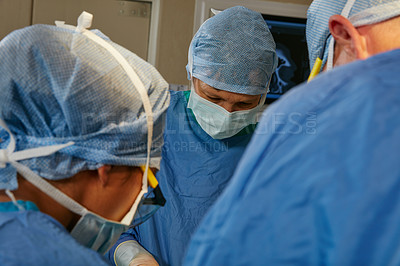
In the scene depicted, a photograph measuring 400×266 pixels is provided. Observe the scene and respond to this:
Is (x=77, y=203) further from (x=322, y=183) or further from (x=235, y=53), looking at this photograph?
(x=235, y=53)

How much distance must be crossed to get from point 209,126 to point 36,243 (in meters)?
1.15

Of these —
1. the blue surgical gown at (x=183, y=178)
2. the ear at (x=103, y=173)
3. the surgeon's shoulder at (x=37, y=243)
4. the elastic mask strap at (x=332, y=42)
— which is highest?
the elastic mask strap at (x=332, y=42)

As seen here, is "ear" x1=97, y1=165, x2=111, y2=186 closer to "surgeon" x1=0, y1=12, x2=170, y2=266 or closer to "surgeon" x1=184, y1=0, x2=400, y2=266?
"surgeon" x1=0, y1=12, x2=170, y2=266

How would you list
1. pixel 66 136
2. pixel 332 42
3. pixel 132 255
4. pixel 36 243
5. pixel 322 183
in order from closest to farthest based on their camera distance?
pixel 322 183 < pixel 36 243 < pixel 66 136 < pixel 332 42 < pixel 132 255

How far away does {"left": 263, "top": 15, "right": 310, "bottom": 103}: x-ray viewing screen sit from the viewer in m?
3.28

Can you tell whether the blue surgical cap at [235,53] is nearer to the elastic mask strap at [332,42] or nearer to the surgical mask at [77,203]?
the elastic mask strap at [332,42]

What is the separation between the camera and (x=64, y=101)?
2.75 ft

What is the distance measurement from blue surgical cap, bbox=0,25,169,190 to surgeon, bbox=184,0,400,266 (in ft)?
1.11

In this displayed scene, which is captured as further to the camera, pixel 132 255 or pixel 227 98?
pixel 227 98

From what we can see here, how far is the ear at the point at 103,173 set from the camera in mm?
918

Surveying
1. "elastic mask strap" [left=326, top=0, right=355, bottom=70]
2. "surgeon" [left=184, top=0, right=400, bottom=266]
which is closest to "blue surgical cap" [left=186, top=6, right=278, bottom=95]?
"elastic mask strap" [left=326, top=0, right=355, bottom=70]

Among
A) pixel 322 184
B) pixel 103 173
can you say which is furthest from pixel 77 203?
pixel 322 184

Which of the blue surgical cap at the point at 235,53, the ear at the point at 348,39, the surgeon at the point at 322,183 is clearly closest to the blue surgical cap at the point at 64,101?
the surgeon at the point at 322,183

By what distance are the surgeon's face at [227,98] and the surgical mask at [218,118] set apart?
21 mm
